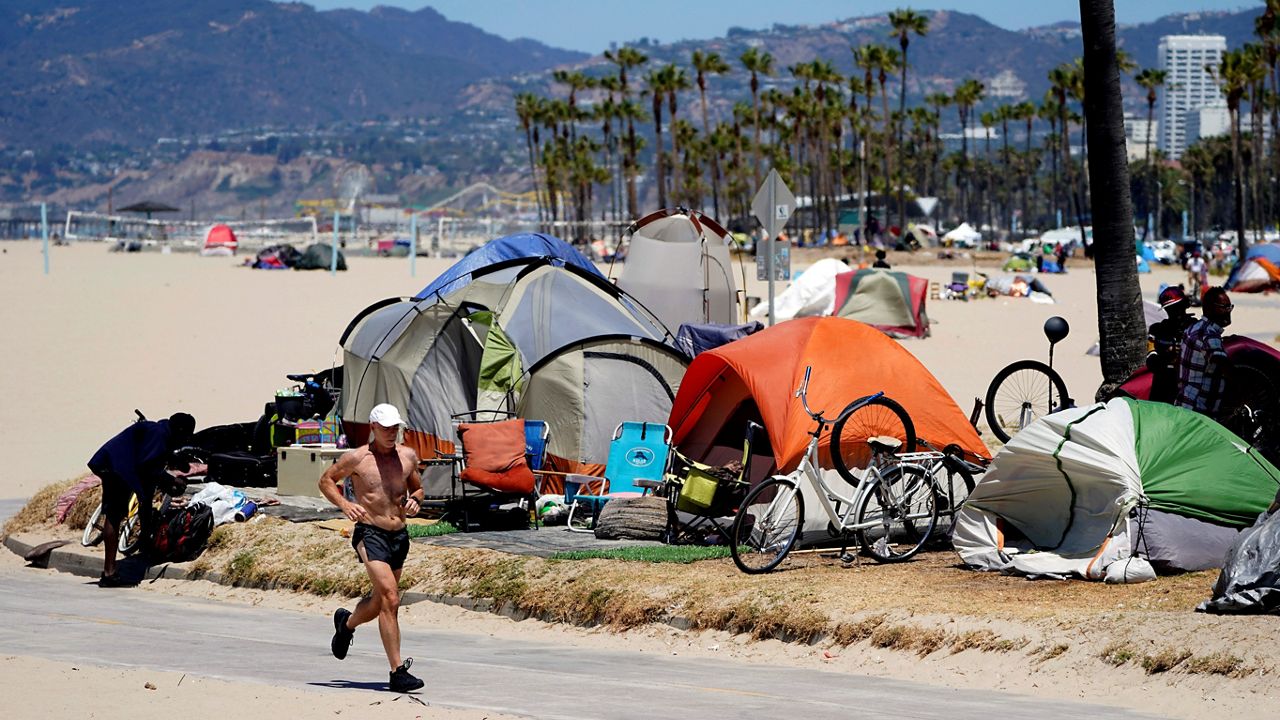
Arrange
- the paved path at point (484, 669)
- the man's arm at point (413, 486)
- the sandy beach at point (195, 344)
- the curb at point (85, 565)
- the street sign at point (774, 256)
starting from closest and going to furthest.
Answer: the paved path at point (484, 669)
the man's arm at point (413, 486)
the curb at point (85, 565)
the street sign at point (774, 256)
the sandy beach at point (195, 344)

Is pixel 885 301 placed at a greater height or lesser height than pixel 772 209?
lesser

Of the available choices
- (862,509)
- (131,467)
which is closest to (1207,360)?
(862,509)

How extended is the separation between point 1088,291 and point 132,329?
29.5m

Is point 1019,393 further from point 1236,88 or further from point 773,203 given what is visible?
point 1236,88

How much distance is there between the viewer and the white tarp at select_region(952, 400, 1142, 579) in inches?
450

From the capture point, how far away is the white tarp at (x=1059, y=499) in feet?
37.5

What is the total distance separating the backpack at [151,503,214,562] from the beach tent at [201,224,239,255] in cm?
7423

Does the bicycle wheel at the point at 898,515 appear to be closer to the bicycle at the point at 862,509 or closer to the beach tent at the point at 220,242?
the bicycle at the point at 862,509

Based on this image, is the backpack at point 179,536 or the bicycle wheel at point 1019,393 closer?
the backpack at point 179,536

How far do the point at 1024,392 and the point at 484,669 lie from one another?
25.7ft

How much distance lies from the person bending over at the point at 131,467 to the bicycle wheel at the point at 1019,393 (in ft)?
24.6

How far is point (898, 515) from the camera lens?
1270 centimetres

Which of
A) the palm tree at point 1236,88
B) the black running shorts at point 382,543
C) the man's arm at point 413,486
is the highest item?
the palm tree at point 1236,88

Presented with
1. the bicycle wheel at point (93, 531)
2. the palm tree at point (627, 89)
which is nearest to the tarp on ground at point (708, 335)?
the bicycle wheel at point (93, 531)
